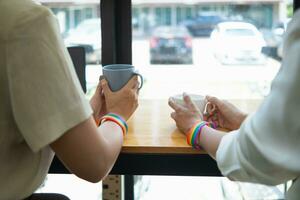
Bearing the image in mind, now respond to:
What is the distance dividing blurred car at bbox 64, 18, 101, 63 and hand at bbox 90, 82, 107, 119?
616 mm

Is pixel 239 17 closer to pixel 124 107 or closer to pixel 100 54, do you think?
pixel 100 54

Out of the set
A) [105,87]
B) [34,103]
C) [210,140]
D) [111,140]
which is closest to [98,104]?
[105,87]

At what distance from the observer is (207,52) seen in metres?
2.00

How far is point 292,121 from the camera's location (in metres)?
0.78

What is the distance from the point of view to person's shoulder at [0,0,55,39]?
0.80 metres

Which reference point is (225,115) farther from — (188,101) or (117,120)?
(117,120)

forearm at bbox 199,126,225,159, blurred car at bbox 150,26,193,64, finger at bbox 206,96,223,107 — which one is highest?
blurred car at bbox 150,26,193,64

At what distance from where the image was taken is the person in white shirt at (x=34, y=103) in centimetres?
80

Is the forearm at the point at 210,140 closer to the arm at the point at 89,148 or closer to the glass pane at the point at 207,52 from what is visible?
the arm at the point at 89,148

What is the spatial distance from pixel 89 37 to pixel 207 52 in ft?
1.91

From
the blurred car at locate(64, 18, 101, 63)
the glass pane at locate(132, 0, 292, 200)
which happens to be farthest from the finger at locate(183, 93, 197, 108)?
the blurred car at locate(64, 18, 101, 63)

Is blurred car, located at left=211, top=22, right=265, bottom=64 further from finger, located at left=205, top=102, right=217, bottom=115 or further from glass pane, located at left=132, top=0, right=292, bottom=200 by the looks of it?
finger, located at left=205, top=102, right=217, bottom=115

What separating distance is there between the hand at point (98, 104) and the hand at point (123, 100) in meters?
0.03

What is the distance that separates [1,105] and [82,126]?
17cm
